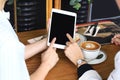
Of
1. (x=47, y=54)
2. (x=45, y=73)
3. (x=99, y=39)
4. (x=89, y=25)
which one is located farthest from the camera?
(x=89, y=25)

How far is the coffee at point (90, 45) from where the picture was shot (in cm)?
143

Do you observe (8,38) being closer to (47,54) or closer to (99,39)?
(47,54)

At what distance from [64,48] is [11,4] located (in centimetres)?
133

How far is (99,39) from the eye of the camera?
1.60 meters

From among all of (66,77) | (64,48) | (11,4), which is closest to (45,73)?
(66,77)

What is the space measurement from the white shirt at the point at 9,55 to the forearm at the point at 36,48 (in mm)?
327

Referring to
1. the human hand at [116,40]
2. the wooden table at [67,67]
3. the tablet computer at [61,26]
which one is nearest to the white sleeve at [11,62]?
the wooden table at [67,67]

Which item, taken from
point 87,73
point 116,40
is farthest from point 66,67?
point 116,40

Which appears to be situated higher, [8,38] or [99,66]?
[8,38]

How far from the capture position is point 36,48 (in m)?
1.49

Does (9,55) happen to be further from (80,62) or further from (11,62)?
(80,62)

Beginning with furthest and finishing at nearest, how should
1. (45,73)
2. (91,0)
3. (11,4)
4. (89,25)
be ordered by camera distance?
1. (91,0)
2. (11,4)
3. (89,25)
4. (45,73)

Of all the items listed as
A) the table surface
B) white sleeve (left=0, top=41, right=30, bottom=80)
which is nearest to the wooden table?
the table surface

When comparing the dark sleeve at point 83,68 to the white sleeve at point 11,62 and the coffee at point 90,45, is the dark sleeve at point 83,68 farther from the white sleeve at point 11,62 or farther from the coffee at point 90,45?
the white sleeve at point 11,62
